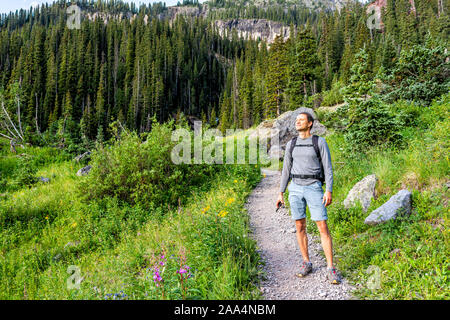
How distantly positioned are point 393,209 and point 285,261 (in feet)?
7.68

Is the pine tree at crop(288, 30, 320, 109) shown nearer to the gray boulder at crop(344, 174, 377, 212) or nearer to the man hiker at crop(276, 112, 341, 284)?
the gray boulder at crop(344, 174, 377, 212)

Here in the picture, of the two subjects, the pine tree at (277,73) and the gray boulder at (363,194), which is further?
the pine tree at (277,73)

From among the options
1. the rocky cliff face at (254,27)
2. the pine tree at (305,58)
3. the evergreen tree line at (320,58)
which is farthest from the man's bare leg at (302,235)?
the rocky cliff face at (254,27)

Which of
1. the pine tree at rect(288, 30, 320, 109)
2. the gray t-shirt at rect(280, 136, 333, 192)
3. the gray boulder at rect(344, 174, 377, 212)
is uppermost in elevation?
the pine tree at rect(288, 30, 320, 109)

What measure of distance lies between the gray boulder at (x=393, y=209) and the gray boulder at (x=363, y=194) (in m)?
0.65

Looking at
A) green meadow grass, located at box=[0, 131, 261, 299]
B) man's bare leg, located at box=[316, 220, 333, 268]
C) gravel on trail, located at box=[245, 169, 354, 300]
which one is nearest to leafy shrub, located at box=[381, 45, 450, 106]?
green meadow grass, located at box=[0, 131, 261, 299]

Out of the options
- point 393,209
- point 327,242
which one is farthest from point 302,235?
point 393,209

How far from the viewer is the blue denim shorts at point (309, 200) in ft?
12.2

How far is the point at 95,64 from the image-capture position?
224 feet

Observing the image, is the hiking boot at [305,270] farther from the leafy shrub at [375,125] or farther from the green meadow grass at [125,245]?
the leafy shrub at [375,125]

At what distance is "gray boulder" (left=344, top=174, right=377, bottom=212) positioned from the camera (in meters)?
5.65

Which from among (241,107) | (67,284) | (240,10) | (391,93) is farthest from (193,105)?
(240,10)

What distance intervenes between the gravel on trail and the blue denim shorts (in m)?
1.00
